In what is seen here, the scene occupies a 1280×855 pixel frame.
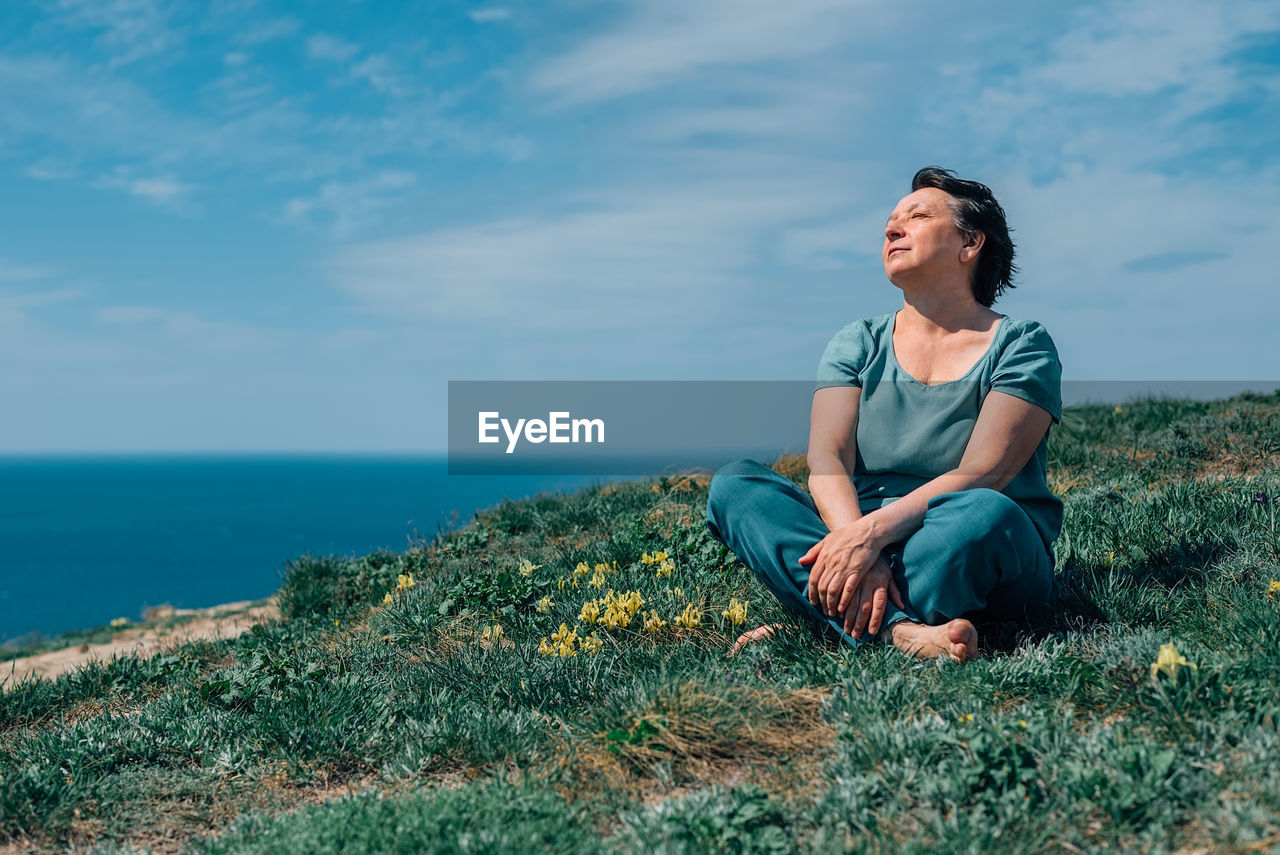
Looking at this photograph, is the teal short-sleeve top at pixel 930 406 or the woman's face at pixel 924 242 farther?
the woman's face at pixel 924 242

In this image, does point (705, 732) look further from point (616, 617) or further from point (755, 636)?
point (616, 617)

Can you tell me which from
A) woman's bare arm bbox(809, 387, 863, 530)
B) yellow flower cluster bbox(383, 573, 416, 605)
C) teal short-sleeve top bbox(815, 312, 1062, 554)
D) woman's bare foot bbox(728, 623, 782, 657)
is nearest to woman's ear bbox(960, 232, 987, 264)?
teal short-sleeve top bbox(815, 312, 1062, 554)

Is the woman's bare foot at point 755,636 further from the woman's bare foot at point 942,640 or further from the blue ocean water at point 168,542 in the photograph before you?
the blue ocean water at point 168,542

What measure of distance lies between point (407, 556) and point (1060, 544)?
567 cm

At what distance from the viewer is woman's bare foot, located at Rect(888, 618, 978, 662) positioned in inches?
129

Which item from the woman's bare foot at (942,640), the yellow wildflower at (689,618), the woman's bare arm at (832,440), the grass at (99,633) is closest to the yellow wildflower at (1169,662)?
the woman's bare foot at (942,640)

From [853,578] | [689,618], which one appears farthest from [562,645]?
[853,578]

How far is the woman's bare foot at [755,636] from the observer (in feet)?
12.6

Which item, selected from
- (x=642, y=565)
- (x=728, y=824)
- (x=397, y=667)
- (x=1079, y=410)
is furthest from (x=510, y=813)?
(x=1079, y=410)

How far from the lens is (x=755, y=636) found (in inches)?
154

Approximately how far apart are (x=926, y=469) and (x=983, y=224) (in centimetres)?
112

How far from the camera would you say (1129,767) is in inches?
92.0

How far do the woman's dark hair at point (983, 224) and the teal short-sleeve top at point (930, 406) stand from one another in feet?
0.89

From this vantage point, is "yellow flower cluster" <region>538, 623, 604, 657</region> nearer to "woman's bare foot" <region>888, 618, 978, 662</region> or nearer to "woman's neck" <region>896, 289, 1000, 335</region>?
"woman's bare foot" <region>888, 618, 978, 662</region>
